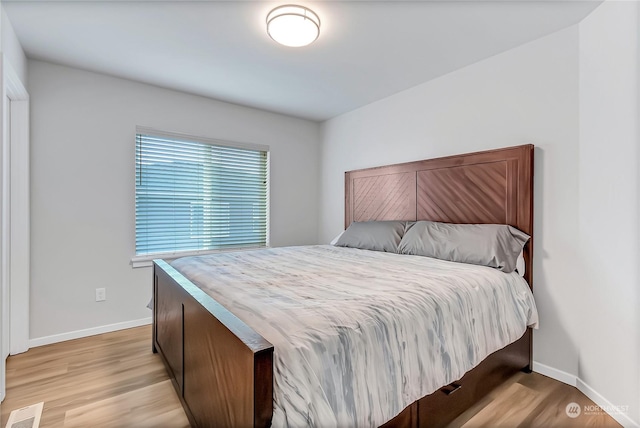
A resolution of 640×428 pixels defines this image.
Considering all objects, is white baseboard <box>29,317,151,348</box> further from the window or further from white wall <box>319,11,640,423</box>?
white wall <box>319,11,640,423</box>

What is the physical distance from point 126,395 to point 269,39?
8.44 feet

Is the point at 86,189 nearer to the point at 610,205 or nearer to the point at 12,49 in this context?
the point at 12,49

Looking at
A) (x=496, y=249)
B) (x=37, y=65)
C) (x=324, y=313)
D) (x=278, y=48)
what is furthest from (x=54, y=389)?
(x=496, y=249)

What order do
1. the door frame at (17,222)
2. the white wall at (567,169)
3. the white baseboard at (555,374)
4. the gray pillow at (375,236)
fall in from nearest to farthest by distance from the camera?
the white wall at (567,169), the white baseboard at (555,374), the door frame at (17,222), the gray pillow at (375,236)

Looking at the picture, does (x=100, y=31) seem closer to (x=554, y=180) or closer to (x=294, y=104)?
(x=294, y=104)

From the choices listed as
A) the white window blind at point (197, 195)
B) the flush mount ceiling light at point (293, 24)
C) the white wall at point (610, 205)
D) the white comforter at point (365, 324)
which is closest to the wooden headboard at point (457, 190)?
the white wall at point (610, 205)

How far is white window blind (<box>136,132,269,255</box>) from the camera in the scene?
10.4 ft

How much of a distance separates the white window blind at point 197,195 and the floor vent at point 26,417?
1.55 metres

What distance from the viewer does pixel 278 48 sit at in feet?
7.77

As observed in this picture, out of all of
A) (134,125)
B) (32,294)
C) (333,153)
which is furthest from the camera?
(333,153)

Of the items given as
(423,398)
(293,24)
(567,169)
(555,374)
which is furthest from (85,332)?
(567,169)

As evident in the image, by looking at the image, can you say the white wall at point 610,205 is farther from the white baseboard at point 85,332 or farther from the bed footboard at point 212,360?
the white baseboard at point 85,332

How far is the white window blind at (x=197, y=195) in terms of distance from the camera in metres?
3.16

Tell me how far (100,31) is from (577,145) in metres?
3.40
